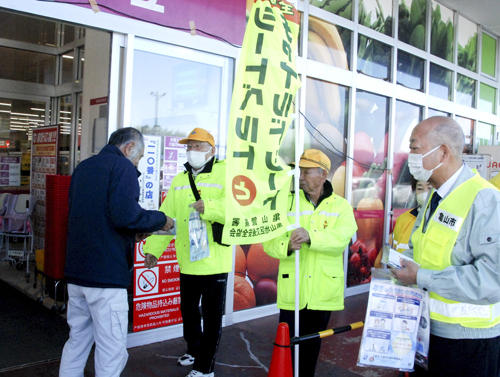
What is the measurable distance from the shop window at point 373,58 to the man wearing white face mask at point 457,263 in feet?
15.8

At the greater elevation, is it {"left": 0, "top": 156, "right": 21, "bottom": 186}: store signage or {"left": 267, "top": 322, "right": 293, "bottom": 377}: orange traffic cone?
{"left": 0, "top": 156, "right": 21, "bottom": 186}: store signage

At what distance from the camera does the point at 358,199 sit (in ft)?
22.7

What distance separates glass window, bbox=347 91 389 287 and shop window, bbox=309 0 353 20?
3.78 ft

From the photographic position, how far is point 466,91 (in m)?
9.27

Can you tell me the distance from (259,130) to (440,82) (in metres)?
7.11

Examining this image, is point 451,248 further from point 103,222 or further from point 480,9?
point 480,9

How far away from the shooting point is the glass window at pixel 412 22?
747 centimetres

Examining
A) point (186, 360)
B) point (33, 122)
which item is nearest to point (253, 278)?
point (186, 360)

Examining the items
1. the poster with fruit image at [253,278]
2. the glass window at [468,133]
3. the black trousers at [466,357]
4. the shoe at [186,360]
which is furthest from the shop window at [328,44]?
the black trousers at [466,357]

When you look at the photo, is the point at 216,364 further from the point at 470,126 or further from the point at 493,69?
the point at 493,69

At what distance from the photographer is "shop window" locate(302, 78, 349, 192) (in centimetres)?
615

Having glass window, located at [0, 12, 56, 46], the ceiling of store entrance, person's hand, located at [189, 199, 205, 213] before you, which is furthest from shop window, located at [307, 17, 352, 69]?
glass window, located at [0, 12, 56, 46]

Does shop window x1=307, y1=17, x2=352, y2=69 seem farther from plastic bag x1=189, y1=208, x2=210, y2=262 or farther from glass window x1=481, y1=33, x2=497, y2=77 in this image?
glass window x1=481, y1=33, x2=497, y2=77

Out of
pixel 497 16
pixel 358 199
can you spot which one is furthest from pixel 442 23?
pixel 358 199
